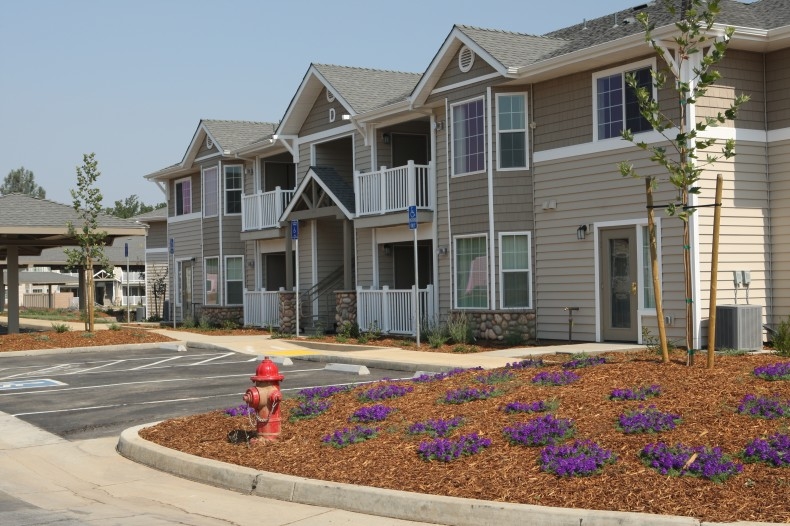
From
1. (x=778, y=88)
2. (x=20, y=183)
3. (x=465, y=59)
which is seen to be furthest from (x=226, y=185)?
(x=20, y=183)

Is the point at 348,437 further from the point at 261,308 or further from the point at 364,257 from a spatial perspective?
the point at 261,308

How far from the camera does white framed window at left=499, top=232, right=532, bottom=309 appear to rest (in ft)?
69.4

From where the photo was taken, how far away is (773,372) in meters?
9.88

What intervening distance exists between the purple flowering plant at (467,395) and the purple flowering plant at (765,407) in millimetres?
2664

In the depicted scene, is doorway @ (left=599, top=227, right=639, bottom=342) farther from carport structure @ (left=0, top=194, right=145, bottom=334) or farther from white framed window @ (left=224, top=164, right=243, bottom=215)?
white framed window @ (left=224, top=164, right=243, bottom=215)

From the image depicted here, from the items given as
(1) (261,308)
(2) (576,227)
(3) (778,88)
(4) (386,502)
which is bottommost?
(4) (386,502)

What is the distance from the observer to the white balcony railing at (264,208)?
3008cm

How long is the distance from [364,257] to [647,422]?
733 inches

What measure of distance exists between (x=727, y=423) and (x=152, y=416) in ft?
24.3

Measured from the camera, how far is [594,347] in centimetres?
1858

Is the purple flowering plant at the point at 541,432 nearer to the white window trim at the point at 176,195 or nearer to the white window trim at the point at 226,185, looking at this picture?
the white window trim at the point at 226,185

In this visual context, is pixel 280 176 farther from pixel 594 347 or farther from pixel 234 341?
pixel 594 347

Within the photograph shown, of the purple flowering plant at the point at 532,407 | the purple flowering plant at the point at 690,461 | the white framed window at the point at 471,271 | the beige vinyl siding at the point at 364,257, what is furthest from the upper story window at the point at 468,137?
the purple flowering plant at the point at 690,461

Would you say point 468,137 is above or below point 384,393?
above
